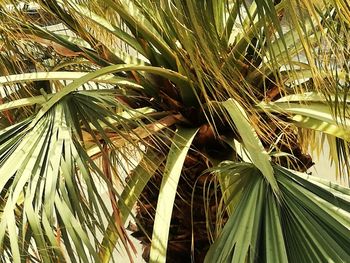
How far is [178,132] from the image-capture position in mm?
1685

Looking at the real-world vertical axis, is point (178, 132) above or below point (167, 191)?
above

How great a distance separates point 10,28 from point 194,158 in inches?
23.4

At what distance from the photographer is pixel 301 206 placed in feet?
4.13

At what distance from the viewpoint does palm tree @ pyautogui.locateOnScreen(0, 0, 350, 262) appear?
3.96ft

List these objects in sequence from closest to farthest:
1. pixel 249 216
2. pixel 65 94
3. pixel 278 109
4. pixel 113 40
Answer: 1. pixel 249 216
2. pixel 65 94
3. pixel 278 109
4. pixel 113 40

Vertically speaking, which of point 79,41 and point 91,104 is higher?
point 79,41

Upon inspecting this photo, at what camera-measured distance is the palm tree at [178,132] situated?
1206 mm

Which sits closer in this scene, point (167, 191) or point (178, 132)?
point (167, 191)

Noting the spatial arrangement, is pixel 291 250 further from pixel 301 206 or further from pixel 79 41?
pixel 79 41

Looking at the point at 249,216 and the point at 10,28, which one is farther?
the point at 10,28

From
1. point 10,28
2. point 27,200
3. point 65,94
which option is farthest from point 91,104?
point 10,28

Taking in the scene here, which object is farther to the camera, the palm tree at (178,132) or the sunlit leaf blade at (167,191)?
the sunlit leaf blade at (167,191)

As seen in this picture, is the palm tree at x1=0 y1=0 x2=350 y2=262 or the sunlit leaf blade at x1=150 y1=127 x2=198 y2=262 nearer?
the palm tree at x1=0 y1=0 x2=350 y2=262

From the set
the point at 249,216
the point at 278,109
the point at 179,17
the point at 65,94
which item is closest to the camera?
the point at 179,17
